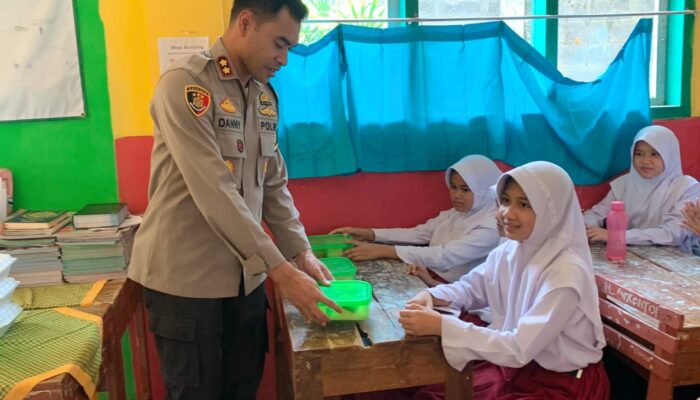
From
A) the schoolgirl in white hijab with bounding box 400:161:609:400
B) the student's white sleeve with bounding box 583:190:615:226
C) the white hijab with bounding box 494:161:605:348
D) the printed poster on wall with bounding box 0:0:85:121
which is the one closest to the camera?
the schoolgirl in white hijab with bounding box 400:161:609:400

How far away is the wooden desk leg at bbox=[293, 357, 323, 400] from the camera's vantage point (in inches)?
63.6

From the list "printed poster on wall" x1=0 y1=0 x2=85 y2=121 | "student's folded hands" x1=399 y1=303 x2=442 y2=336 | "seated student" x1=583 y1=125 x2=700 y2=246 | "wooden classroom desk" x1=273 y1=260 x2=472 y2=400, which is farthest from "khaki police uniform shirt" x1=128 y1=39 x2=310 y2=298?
"seated student" x1=583 y1=125 x2=700 y2=246

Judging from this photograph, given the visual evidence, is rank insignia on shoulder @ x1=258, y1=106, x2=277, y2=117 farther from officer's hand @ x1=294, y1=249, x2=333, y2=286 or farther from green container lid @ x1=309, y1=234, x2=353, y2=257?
green container lid @ x1=309, y1=234, x2=353, y2=257

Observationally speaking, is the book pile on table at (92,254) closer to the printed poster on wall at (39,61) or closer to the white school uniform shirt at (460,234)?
the printed poster on wall at (39,61)

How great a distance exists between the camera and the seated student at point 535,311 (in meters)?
A: 1.71

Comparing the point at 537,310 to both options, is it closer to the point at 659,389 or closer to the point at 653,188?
the point at 659,389

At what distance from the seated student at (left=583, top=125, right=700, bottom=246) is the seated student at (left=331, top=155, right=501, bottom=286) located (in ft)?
1.71

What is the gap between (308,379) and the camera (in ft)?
5.34

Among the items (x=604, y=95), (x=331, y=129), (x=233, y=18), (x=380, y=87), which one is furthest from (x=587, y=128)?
(x=233, y=18)

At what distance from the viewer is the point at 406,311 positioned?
1730 millimetres

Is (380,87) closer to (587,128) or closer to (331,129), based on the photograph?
(331,129)

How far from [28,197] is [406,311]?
1787 mm

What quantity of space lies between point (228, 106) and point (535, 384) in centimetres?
127

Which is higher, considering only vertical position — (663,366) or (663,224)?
(663,224)
